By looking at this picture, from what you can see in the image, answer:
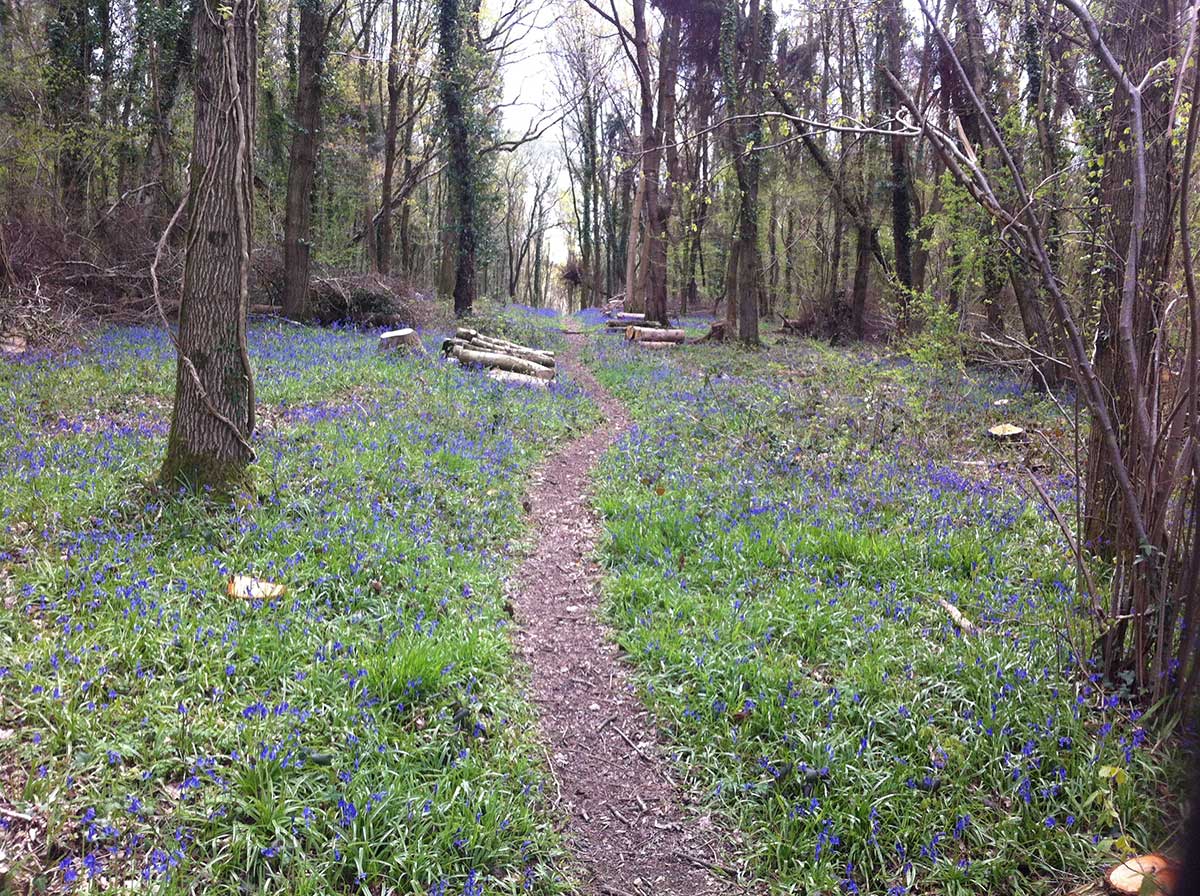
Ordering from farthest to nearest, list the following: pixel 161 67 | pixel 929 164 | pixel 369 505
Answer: pixel 929 164 → pixel 161 67 → pixel 369 505

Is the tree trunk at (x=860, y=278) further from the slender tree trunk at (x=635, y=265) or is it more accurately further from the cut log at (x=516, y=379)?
the cut log at (x=516, y=379)

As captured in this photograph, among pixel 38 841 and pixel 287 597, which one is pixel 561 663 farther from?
pixel 38 841

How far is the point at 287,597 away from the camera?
4531mm

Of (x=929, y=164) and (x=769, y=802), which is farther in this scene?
(x=929, y=164)

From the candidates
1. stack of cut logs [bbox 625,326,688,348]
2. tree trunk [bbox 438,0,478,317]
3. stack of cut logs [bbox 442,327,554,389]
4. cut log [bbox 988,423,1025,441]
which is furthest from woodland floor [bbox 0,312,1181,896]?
tree trunk [bbox 438,0,478,317]

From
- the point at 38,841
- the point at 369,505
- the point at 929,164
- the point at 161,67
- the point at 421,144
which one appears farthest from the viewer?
the point at 421,144

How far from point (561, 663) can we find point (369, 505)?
248cm

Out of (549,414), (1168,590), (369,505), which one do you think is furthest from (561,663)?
(549,414)

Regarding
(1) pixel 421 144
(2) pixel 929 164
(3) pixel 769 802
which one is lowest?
(3) pixel 769 802

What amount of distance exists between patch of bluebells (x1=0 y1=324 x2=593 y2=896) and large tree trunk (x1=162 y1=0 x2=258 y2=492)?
44 cm

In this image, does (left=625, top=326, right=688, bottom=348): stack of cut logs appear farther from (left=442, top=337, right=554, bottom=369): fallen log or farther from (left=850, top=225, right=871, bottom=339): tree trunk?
(left=442, top=337, right=554, bottom=369): fallen log

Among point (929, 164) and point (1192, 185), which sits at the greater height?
point (929, 164)

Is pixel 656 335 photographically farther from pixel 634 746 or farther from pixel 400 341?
pixel 634 746

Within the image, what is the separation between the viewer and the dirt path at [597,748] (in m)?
3.21
